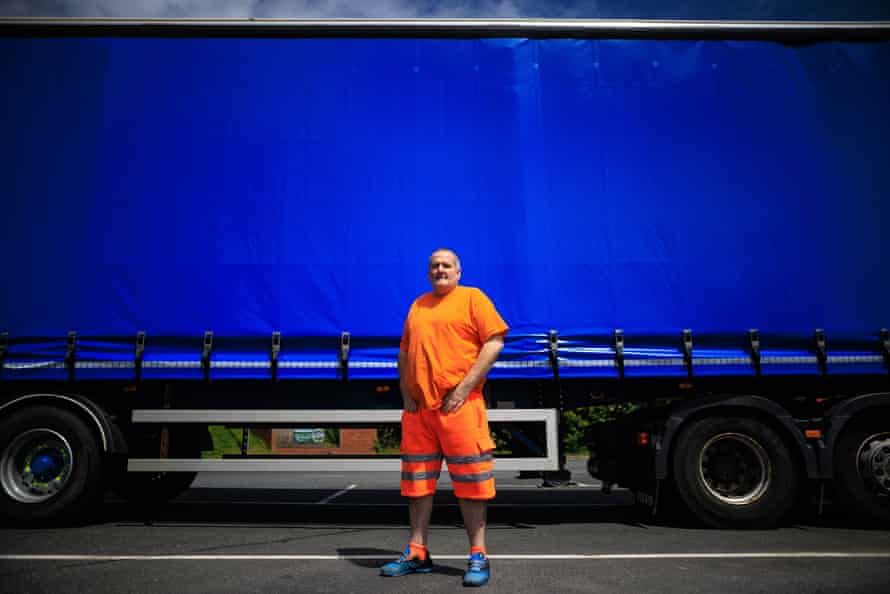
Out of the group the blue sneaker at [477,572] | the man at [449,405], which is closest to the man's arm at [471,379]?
the man at [449,405]

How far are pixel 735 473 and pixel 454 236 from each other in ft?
9.88

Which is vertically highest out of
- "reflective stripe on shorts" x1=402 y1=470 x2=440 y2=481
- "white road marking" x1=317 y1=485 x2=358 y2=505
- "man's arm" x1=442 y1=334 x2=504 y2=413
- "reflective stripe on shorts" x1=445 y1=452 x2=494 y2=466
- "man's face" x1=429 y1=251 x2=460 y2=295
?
"man's face" x1=429 y1=251 x2=460 y2=295

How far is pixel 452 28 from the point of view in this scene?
537 cm

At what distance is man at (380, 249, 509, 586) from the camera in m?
3.32

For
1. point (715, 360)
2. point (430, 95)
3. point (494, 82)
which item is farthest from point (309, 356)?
point (715, 360)

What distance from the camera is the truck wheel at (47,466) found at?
490 centimetres

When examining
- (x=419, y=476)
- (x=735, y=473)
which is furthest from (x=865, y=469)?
(x=419, y=476)

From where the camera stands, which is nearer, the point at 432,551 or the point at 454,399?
the point at 454,399

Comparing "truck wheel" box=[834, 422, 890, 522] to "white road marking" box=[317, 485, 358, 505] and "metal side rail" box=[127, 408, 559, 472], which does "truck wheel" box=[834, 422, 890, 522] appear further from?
"white road marking" box=[317, 485, 358, 505]

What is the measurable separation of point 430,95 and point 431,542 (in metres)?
3.67

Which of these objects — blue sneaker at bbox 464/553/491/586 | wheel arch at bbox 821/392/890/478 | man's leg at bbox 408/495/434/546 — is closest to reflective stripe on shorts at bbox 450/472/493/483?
man's leg at bbox 408/495/434/546

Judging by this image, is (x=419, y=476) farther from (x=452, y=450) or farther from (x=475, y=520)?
(x=475, y=520)

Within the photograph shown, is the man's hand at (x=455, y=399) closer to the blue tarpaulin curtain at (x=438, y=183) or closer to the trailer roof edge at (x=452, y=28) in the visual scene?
the blue tarpaulin curtain at (x=438, y=183)

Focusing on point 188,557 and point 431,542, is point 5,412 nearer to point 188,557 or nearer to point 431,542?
point 188,557
